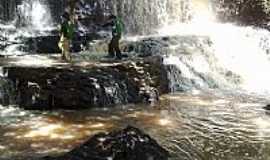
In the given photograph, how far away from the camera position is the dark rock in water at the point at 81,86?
14.5 metres

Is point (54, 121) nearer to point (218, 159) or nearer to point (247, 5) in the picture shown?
point (218, 159)

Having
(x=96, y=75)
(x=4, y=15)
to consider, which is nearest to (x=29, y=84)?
(x=96, y=75)

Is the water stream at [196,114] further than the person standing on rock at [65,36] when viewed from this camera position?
No

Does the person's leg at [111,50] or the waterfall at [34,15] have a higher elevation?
the waterfall at [34,15]

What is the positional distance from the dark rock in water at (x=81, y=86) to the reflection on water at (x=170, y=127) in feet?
1.58

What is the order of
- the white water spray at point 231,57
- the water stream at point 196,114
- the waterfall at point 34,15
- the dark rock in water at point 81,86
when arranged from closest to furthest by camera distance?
1. the water stream at point 196,114
2. the dark rock in water at point 81,86
3. the white water spray at point 231,57
4. the waterfall at point 34,15

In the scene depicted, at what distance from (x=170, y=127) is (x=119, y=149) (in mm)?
4094

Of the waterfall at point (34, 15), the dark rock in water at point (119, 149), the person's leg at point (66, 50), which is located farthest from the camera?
the waterfall at point (34, 15)

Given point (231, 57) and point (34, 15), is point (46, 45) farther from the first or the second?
point (231, 57)

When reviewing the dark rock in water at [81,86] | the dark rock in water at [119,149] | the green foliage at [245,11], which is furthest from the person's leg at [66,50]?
the green foliage at [245,11]

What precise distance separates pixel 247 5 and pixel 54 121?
1781cm

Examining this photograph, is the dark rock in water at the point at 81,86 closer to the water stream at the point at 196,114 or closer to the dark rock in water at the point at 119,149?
the water stream at the point at 196,114

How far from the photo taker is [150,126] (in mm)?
12695

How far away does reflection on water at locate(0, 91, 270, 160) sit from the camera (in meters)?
10.6
